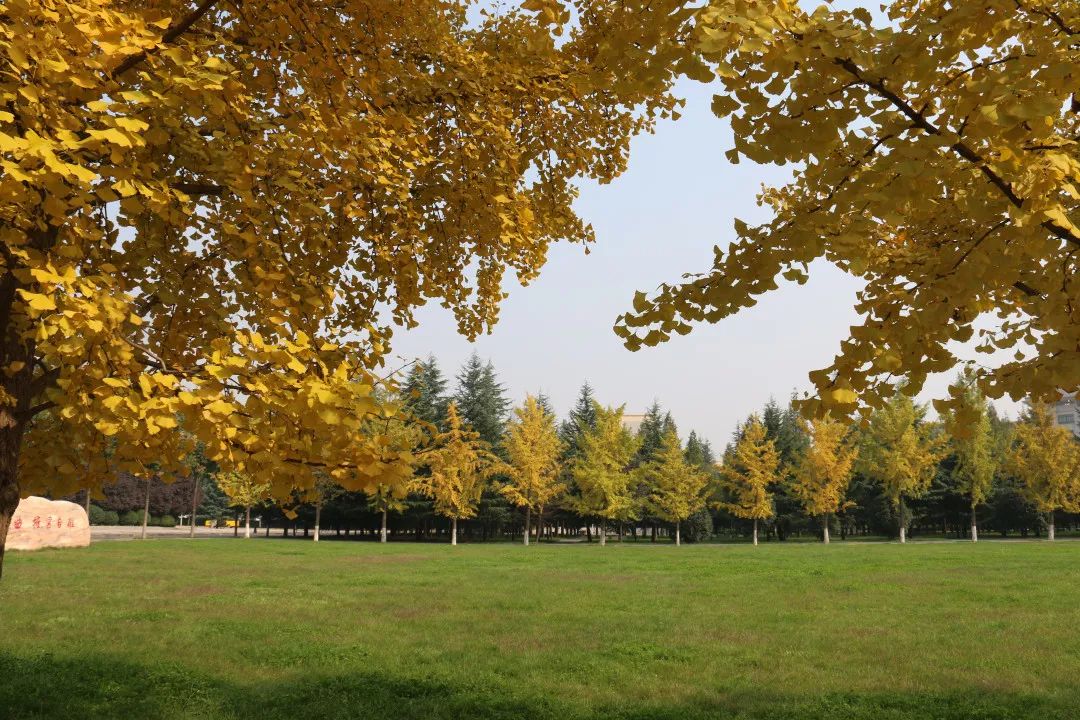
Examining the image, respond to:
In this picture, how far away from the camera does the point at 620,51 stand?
323 cm

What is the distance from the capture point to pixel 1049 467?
3656 centimetres

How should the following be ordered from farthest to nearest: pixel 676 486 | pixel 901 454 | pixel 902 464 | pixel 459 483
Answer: pixel 676 486 → pixel 901 454 → pixel 902 464 → pixel 459 483

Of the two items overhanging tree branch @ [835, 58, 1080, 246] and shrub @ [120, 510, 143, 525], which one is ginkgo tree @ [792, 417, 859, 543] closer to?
overhanging tree branch @ [835, 58, 1080, 246]

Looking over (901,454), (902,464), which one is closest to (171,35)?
(902,464)

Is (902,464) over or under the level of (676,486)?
over

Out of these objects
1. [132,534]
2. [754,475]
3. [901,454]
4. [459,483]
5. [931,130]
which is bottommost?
[132,534]

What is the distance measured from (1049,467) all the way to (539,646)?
123ft

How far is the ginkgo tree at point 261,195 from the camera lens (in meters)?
3.02

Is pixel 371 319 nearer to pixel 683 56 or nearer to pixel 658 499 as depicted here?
pixel 683 56

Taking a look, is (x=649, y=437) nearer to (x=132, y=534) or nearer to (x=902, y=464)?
(x=902, y=464)

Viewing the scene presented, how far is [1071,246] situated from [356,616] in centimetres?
948

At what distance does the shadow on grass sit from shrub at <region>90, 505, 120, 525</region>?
55.9m

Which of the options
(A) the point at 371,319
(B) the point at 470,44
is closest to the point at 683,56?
(A) the point at 371,319

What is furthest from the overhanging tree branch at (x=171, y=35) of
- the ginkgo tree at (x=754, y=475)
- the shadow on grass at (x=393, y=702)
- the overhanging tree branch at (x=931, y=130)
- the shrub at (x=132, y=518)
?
the shrub at (x=132, y=518)
